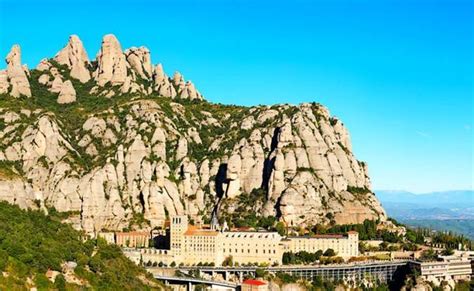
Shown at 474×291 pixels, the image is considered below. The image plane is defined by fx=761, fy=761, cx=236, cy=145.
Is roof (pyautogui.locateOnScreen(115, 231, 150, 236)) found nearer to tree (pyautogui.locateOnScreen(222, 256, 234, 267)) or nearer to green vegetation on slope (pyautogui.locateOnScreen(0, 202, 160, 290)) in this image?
green vegetation on slope (pyautogui.locateOnScreen(0, 202, 160, 290))

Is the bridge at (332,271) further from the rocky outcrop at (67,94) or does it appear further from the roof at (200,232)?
the rocky outcrop at (67,94)

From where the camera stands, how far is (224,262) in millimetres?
125438

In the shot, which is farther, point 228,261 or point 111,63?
point 111,63

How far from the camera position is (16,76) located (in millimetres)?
184375

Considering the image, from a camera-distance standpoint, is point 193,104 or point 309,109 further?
point 193,104

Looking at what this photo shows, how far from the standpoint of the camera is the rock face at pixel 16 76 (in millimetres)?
181625

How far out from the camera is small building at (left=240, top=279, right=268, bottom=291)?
4296 inches

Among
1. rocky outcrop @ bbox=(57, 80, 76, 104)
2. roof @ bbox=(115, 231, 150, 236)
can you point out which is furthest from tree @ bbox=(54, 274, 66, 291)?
rocky outcrop @ bbox=(57, 80, 76, 104)

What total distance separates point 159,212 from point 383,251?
44.6 m

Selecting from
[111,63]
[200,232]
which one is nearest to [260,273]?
[200,232]

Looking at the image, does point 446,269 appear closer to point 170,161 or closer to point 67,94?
point 170,161

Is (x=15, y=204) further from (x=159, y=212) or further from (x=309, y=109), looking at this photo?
(x=309, y=109)

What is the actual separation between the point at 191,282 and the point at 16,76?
90.5 meters

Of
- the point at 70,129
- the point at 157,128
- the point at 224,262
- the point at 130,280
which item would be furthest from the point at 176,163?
the point at 130,280
